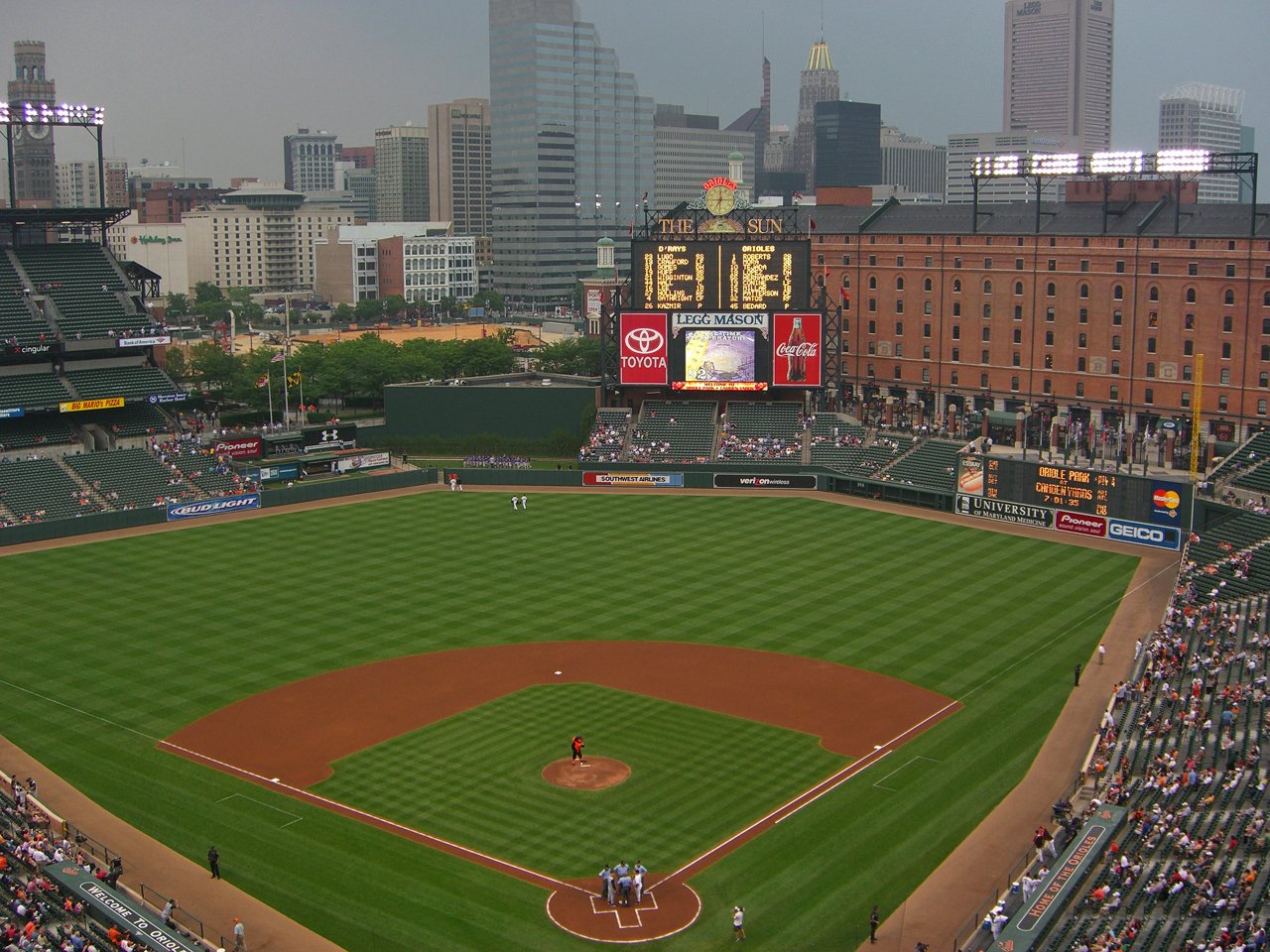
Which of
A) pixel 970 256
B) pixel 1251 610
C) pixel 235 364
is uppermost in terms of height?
pixel 970 256

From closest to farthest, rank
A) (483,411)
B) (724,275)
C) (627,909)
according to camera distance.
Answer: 1. (627,909)
2. (724,275)
3. (483,411)

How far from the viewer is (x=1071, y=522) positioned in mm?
73438

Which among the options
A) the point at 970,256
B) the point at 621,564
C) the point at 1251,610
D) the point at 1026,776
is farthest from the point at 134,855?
the point at 970,256

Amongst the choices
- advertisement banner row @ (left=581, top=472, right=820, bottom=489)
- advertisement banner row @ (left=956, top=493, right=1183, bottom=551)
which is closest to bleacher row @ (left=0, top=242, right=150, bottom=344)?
advertisement banner row @ (left=581, top=472, right=820, bottom=489)

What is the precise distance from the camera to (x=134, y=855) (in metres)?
35.3

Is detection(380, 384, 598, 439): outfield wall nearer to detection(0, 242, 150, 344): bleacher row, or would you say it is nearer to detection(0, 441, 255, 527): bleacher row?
detection(0, 441, 255, 527): bleacher row

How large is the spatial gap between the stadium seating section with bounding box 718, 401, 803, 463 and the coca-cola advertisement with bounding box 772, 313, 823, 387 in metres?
2.28

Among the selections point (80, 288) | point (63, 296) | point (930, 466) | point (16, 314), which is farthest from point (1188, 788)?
point (80, 288)

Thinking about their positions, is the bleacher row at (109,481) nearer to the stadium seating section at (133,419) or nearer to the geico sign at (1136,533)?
the stadium seating section at (133,419)

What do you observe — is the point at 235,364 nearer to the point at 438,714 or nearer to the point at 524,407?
the point at 524,407

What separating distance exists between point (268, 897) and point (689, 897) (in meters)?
10.4

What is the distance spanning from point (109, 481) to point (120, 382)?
9.22m

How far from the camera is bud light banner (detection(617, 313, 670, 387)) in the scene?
90938mm

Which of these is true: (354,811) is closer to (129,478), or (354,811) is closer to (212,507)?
(212,507)
